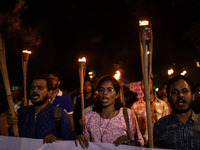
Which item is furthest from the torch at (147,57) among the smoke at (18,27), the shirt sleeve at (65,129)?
the smoke at (18,27)

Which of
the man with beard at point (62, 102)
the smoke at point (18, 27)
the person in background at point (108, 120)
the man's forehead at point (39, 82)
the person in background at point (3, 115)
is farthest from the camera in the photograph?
the smoke at point (18, 27)

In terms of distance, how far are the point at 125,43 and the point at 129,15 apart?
5.06ft

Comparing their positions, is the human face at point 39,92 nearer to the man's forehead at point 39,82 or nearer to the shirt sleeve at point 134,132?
the man's forehead at point 39,82

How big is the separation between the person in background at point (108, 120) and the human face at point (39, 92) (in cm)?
65

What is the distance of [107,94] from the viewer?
301cm

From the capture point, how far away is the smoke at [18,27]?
905 centimetres

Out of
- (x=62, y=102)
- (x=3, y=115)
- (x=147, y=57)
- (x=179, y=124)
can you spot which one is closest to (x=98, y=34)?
(x=62, y=102)

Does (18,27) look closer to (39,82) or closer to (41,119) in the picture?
(39,82)

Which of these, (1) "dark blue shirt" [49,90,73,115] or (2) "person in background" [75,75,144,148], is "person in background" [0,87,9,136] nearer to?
(2) "person in background" [75,75,144,148]

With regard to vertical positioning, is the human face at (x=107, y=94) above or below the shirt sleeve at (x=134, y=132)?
above

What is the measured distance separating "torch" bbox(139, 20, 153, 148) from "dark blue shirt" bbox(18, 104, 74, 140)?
45.2 inches

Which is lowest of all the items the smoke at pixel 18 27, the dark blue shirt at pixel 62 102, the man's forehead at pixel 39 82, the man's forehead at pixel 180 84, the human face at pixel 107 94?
the dark blue shirt at pixel 62 102

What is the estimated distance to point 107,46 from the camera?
13.2m

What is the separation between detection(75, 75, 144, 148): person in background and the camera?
108 inches
